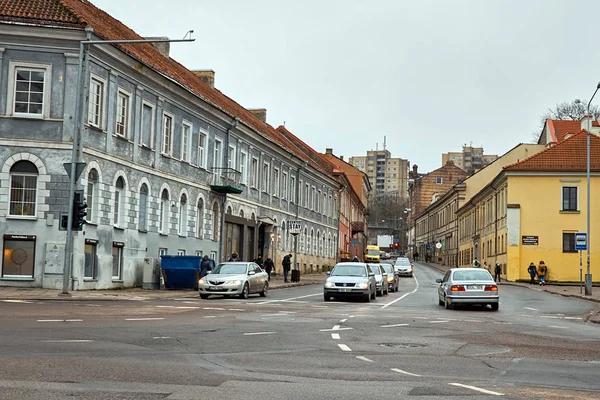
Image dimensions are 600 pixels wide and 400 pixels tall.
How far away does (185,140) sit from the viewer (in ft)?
135

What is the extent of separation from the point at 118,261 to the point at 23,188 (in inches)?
212

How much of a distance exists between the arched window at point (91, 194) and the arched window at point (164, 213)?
6.51 metres

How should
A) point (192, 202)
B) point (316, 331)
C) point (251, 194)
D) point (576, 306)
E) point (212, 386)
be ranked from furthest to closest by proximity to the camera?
point (251, 194), point (192, 202), point (576, 306), point (316, 331), point (212, 386)

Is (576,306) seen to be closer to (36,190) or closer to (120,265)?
(120,265)

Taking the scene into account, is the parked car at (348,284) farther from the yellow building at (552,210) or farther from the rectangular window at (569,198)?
the rectangular window at (569,198)

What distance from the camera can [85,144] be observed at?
30.8 metres

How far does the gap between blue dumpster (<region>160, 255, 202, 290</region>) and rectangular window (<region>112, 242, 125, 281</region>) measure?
1.86 m

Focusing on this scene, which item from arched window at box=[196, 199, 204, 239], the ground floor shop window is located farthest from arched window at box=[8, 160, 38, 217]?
arched window at box=[196, 199, 204, 239]

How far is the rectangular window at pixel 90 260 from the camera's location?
3100 centimetres

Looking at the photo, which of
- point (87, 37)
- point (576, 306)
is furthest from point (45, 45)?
point (576, 306)

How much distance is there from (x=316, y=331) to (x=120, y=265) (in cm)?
1838

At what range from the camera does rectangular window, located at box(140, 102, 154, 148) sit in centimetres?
3612

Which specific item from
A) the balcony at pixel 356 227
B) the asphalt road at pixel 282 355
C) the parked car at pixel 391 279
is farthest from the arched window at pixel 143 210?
the balcony at pixel 356 227

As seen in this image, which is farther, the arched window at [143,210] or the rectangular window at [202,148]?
the rectangular window at [202,148]
